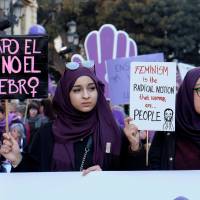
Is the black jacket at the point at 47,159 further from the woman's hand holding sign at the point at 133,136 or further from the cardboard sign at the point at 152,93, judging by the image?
the cardboard sign at the point at 152,93

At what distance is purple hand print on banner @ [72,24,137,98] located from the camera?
9.22 metres

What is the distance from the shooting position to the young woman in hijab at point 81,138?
3650 mm

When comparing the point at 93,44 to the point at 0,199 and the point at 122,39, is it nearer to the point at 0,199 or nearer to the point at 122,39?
the point at 122,39

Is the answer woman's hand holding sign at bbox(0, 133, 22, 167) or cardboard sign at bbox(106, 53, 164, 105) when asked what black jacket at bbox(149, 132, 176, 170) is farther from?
cardboard sign at bbox(106, 53, 164, 105)

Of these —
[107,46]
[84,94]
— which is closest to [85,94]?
[84,94]

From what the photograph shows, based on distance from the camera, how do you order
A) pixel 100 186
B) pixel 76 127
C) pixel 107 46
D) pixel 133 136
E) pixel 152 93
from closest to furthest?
pixel 100 186 → pixel 133 136 → pixel 76 127 → pixel 152 93 → pixel 107 46

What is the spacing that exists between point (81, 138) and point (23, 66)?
22.1 inches

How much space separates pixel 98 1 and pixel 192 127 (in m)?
32.9

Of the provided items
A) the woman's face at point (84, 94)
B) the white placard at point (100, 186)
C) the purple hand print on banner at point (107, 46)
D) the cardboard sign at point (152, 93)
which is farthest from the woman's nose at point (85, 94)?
the purple hand print on banner at point (107, 46)

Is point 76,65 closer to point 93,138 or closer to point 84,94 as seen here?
point 84,94

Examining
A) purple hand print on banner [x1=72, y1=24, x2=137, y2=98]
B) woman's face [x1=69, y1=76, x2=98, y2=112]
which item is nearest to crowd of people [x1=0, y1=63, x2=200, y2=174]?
woman's face [x1=69, y1=76, x2=98, y2=112]

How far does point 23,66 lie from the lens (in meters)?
3.81

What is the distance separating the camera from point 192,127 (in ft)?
12.0

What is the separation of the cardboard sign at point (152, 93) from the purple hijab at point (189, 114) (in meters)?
0.06
